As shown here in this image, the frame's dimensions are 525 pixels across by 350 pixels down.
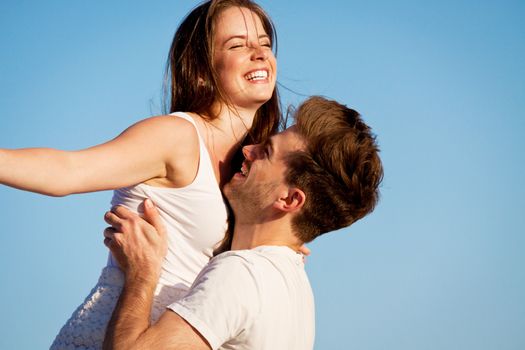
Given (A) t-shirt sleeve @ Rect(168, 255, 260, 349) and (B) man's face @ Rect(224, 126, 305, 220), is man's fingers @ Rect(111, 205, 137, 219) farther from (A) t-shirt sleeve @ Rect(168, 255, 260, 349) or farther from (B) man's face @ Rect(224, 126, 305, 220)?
(A) t-shirt sleeve @ Rect(168, 255, 260, 349)

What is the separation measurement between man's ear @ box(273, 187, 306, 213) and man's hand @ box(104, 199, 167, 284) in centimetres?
67

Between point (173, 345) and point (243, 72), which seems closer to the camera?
point (173, 345)

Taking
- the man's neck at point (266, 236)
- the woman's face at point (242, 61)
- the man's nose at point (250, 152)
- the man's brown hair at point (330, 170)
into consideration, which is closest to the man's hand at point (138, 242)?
the man's neck at point (266, 236)

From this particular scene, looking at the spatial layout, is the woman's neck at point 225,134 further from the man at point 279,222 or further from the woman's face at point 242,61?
the man at point 279,222

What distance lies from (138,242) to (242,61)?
1365mm

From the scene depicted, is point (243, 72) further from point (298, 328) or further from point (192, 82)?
point (298, 328)

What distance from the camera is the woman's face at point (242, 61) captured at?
455cm

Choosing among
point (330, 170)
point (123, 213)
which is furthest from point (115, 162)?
point (330, 170)

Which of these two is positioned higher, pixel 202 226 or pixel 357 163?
pixel 357 163

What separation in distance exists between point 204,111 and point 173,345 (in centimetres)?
174

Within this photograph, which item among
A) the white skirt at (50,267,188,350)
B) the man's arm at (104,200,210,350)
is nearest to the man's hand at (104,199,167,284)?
the man's arm at (104,200,210,350)

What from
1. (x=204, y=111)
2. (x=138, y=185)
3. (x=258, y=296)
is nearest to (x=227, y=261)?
(x=258, y=296)

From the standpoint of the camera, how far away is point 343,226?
425 cm

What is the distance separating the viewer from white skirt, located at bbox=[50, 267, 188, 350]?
387 centimetres
